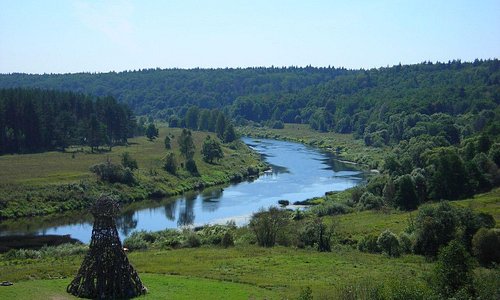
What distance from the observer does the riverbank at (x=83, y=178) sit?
91.8m

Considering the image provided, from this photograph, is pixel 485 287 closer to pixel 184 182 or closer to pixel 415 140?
pixel 184 182

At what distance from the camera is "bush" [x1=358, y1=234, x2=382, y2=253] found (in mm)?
63812

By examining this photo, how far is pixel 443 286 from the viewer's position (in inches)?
1449

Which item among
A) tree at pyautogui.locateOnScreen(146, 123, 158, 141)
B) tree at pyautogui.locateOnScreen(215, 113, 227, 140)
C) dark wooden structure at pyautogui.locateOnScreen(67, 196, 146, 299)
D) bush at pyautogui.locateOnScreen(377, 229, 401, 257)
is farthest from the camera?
tree at pyautogui.locateOnScreen(215, 113, 227, 140)

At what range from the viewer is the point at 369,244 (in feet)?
211

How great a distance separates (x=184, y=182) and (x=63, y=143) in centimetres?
4049

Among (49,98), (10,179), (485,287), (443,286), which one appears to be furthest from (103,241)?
(49,98)

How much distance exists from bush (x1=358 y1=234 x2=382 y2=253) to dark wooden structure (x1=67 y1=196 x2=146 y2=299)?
30.1 metres

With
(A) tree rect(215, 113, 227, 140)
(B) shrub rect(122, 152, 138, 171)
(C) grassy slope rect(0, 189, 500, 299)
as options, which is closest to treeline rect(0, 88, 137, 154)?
(B) shrub rect(122, 152, 138, 171)

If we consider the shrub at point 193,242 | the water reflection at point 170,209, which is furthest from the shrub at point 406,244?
the water reflection at point 170,209

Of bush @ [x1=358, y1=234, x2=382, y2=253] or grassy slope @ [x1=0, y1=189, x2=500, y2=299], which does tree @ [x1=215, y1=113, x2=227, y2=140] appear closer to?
grassy slope @ [x1=0, y1=189, x2=500, y2=299]

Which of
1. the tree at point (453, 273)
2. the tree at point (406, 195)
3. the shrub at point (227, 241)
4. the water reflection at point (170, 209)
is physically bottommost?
the water reflection at point (170, 209)

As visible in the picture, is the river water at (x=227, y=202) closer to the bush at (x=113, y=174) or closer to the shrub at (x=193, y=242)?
the bush at (x=113, y=174)

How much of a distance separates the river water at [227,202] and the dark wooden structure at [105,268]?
112 feet
